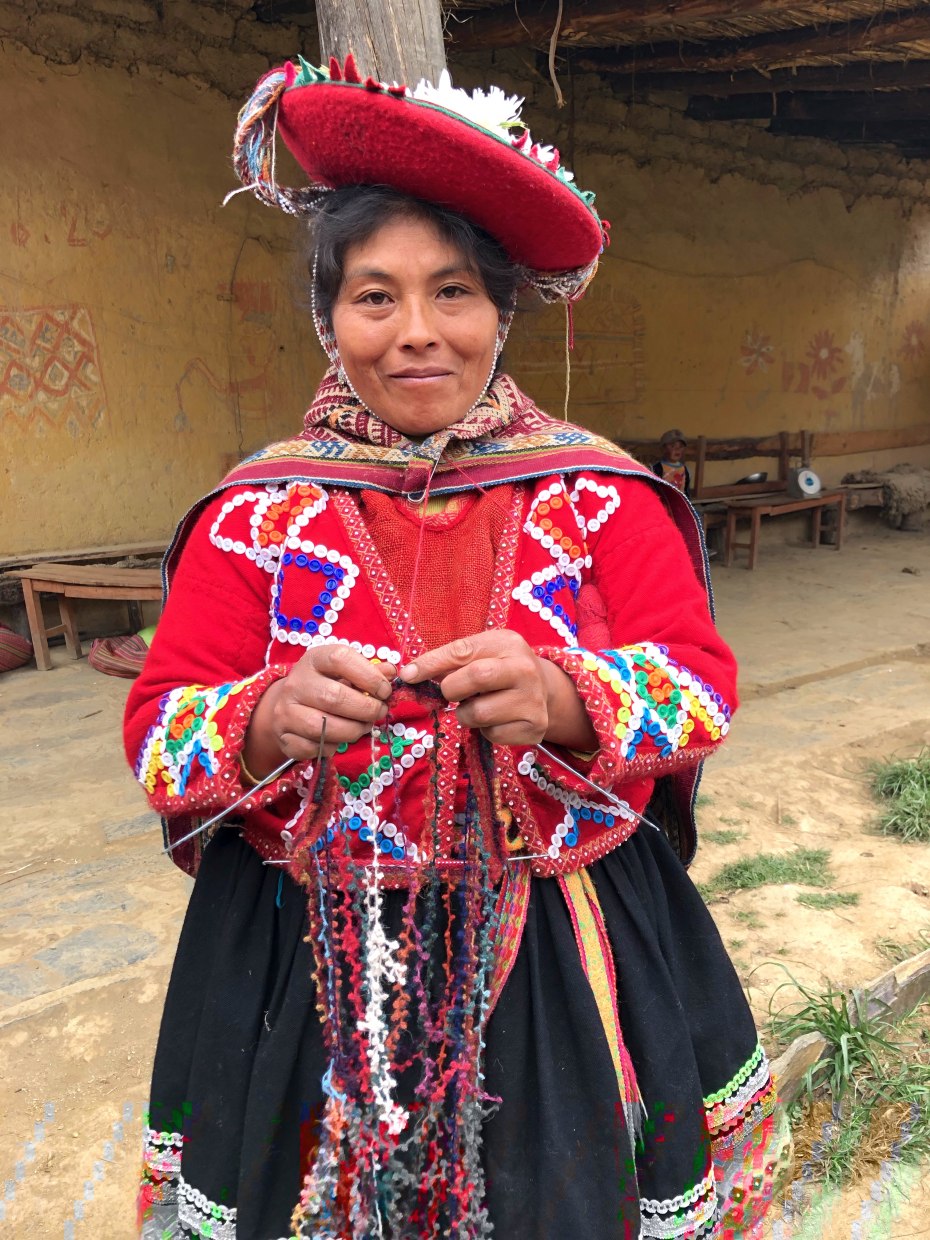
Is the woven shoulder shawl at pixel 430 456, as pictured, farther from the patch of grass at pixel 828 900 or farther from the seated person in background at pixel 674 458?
the seated person in background at pixel 674 458

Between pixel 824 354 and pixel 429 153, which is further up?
pixel 429 153

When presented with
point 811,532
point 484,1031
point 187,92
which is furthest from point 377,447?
point 811,532

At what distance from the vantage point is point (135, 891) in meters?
3.06

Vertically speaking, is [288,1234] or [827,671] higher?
[288,1234]

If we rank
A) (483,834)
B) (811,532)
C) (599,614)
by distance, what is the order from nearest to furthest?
(483,834) < (599,614) < (811,532)

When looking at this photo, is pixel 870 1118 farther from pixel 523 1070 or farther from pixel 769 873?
pixel 523 1070

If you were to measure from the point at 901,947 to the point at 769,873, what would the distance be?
489 mm

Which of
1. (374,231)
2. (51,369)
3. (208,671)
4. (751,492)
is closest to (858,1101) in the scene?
(208,671)

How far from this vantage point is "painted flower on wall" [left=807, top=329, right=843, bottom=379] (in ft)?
29.9

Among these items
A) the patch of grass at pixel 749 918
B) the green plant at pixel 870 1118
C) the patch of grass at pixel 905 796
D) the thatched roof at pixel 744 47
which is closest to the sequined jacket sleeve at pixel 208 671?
the green plant at pixel 870 1118

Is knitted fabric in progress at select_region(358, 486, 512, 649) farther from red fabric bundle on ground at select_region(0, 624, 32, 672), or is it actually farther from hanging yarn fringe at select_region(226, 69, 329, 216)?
red fabric bundle on ground at select_region(0, 624, 32, 672)

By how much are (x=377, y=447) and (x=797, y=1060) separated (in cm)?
180

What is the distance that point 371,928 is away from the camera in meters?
1.09

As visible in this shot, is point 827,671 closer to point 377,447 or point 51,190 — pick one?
point 377,447
